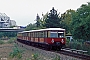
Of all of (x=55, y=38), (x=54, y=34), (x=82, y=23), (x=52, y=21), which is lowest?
(x=55, y=38)

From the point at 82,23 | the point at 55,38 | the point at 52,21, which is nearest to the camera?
the point at 55,38

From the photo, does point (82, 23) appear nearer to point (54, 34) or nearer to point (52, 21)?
point (54, 34)

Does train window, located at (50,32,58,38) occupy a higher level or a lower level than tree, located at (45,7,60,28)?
lower

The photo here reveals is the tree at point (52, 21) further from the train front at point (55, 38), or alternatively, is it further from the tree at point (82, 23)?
the train front at point (55, 38)

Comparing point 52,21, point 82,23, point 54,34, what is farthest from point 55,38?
point 52,21

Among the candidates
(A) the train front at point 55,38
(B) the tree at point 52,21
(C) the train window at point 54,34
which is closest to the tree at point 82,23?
A: (A) the train front at point 55,38

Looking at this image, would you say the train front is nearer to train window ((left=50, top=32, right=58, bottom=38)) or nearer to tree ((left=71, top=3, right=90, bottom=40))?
A: train window ((left=50, top=32, right=58, bottom=38))

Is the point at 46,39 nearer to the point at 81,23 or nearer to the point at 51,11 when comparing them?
the point at 81,23

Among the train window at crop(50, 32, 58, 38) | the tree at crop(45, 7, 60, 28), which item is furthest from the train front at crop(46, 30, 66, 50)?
the tree at crop(45, 7, 60, 28)

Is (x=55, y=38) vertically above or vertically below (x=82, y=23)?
below

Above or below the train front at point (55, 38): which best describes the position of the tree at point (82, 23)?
above

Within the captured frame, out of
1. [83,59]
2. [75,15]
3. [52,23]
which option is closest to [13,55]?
[83,59]

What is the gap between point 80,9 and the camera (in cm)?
3469

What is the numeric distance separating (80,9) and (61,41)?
9.01m
